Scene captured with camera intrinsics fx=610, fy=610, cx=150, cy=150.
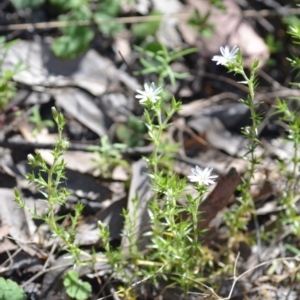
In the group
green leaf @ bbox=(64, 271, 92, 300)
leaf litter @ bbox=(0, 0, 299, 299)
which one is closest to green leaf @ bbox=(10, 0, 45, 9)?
leaf litter @ bbox=(0, 0, 299, 299)

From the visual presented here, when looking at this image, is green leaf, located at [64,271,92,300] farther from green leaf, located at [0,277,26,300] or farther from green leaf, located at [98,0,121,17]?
green leaf, located at [98,0,121,17]

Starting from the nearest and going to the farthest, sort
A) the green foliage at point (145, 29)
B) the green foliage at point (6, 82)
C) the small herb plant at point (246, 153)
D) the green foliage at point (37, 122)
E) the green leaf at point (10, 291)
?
the small herb plant at point (246, 153), the green leaf at point (10, 291), the green foliage at point (6, 82), the green foliage at point (37, 122), the green foliage at point (145, 29)

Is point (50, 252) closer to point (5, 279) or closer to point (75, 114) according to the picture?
point (5, 279)

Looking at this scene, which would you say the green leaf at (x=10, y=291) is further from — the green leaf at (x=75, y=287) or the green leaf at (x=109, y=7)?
the green leaf at (x=109, y=7)

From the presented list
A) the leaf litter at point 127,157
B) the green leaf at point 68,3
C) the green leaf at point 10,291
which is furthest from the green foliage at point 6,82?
the green leaf at point 10,291

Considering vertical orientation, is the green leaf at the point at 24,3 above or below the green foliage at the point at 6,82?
above

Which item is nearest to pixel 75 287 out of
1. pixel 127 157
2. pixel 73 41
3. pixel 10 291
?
pixel 10 291

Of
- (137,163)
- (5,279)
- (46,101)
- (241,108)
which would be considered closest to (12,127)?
(46,101)
